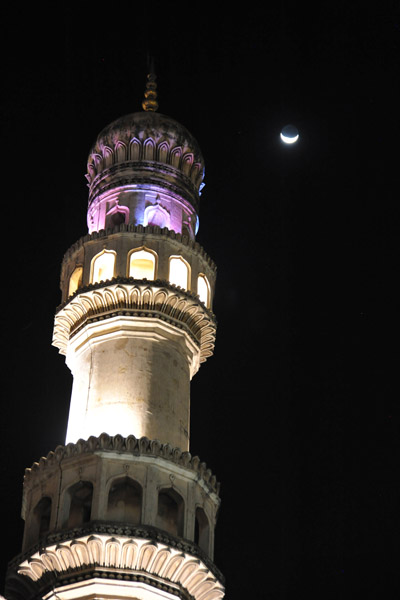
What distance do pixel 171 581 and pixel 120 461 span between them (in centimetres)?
222

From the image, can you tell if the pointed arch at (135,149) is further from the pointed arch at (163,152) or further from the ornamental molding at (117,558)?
the ornamental molding at (117,558)

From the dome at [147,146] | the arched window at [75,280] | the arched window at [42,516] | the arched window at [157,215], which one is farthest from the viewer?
the dome at [147,146]

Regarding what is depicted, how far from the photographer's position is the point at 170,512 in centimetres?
2020

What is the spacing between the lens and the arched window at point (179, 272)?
23.5 meters

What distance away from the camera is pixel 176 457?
2016 cm

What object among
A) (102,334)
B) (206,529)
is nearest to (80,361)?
(102,334)

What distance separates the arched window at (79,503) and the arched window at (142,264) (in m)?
5.08

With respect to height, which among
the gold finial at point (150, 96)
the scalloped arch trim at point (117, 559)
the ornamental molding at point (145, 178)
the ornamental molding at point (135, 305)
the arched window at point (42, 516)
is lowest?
the scalloped arch trim at point (117, 559)

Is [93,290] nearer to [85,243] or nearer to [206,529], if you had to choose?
[85,243]

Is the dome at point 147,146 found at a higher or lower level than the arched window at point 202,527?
higher

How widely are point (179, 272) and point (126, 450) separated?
5183 mm

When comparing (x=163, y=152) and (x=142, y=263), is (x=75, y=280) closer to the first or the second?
(x=142, y=263)

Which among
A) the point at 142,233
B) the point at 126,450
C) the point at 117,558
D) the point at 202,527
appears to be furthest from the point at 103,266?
the point at 117,558

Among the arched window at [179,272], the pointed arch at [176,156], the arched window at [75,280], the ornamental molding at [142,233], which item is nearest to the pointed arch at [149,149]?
the pointed arch at [176,156]
